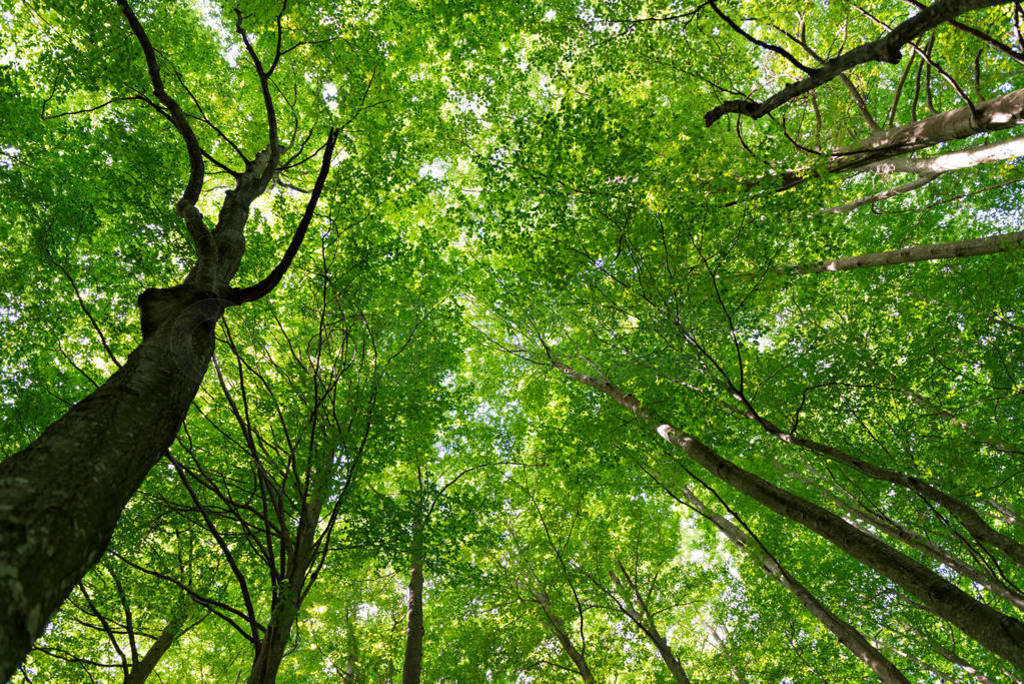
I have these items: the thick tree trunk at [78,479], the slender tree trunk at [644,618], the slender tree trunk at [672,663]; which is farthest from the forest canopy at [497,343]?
the slender tree trunk at [672,663]

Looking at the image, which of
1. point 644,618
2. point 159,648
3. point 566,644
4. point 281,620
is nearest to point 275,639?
point 281,620

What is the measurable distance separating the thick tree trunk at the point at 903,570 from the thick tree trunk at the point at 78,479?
4513 mm

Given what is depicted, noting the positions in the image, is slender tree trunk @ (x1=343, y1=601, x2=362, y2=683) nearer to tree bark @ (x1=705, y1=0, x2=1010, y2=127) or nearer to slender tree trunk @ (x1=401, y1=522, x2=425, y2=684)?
slender tree trunk @ (x1=401, y1=522, x2=425, y2=684)

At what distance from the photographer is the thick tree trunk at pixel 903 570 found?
266 cm

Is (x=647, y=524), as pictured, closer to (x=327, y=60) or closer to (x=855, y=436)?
(x=855, y=436)

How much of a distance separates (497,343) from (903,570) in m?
8.05

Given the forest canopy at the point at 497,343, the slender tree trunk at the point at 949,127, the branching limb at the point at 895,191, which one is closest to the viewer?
the forest canopy at the point at 497,343

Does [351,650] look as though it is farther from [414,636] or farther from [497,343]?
[497,343]

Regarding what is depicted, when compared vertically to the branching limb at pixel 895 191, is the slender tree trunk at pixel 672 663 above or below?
below

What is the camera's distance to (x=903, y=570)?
10.7 feet

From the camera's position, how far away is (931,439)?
7.57 metres

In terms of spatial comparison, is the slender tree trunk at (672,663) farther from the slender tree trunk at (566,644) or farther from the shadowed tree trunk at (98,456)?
the shadowed tree trunk at (98,456)

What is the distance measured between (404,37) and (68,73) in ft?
19.7

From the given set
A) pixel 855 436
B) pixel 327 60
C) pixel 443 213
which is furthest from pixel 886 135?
pixel 443 213
